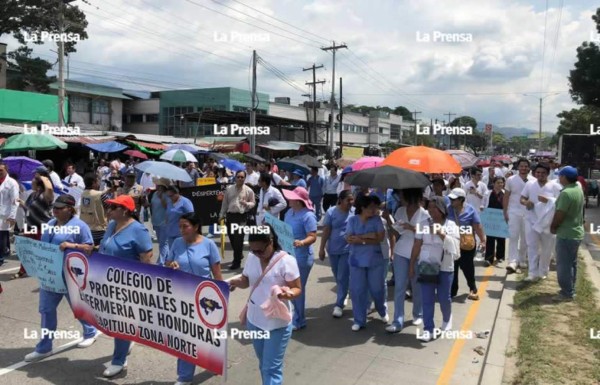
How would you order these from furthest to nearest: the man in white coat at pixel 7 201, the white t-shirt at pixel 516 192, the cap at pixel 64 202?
the white t-shirt at pixel 516 192 → the man in white coat at pixel 7 201 → the cap at pixel 64 202

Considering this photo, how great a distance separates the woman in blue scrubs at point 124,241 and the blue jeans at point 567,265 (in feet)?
18.7

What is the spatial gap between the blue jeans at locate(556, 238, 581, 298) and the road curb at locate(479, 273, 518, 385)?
28.8 inches

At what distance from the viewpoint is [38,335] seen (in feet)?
19.8

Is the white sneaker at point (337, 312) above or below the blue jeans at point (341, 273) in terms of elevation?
below

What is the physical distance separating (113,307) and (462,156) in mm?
14820

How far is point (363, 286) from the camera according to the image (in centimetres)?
629

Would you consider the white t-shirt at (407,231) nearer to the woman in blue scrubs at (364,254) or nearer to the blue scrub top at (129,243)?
the woman in blue scrubs at (364,254)

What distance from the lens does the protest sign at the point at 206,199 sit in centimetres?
1106

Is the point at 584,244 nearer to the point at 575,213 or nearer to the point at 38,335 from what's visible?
the point at 575,213

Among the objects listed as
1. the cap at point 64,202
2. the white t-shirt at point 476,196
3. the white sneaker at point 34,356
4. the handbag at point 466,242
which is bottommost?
the white sneaker at point 34,356

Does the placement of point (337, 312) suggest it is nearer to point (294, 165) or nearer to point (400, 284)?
point (400, 284)

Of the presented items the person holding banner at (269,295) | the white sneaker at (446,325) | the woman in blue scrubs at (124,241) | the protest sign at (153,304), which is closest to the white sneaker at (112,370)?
the woman in blue scrubs at (124,241)

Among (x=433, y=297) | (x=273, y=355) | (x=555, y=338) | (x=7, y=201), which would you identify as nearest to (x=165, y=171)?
(x=7, y=201)

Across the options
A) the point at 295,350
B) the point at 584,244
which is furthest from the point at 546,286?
the point at 584,244
